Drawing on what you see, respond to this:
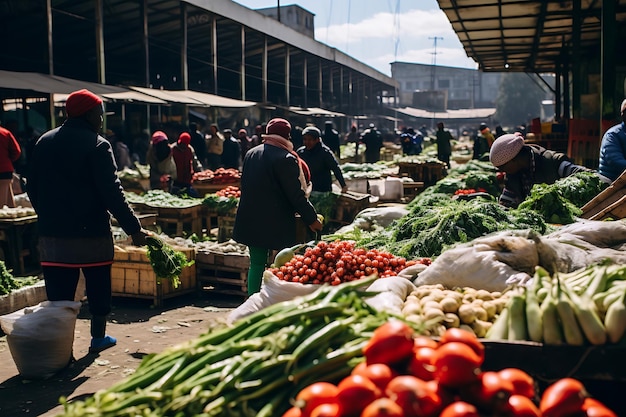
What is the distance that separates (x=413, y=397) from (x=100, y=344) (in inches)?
172

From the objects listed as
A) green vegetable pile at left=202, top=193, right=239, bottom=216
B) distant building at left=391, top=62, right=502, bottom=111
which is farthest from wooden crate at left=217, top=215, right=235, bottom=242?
distant building at left=391, top=62, right=502, bottom=111

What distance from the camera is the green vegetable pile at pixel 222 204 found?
1020 centimetres

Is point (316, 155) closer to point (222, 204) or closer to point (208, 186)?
point (222, 204)

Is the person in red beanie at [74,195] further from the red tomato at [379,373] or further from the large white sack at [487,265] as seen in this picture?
the red tomato at [379,373]

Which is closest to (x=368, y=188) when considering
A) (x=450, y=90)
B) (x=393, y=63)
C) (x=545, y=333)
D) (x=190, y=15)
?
(x=545, y=333)

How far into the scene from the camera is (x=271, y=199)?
6004mm

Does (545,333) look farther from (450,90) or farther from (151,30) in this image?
(450,90)

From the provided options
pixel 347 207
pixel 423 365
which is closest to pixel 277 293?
pixel 423 365

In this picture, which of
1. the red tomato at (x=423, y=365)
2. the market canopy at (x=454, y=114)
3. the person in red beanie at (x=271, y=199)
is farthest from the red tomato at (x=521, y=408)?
the market canopy at (x=454, y=114)

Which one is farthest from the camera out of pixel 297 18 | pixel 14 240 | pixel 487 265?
pixel 297 18

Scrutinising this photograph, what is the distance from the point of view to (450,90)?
3844 inches

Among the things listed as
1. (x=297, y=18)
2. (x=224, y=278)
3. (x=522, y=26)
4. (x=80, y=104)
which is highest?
(x=297, y=18)

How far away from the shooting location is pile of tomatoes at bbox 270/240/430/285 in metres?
4.55

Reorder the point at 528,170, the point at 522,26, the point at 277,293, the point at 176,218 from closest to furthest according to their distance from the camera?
the point at 277,293 → the point at 528,170 → the point at 176,218 → the point at 522,26
